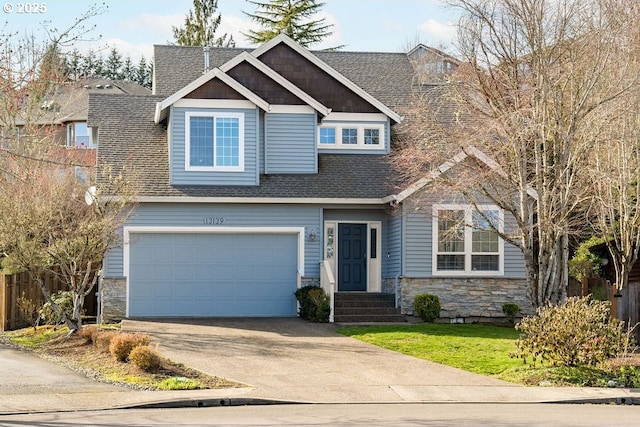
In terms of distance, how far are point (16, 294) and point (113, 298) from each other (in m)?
2.58

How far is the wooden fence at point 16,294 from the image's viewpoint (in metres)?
24.7

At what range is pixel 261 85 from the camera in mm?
27172

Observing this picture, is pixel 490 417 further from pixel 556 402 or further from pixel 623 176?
pixel 623 176

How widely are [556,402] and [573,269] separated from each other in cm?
1356

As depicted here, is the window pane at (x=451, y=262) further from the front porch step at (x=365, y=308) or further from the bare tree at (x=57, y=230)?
the bare tree at (x=57, y=230)

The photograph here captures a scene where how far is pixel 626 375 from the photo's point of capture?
57.3 ft

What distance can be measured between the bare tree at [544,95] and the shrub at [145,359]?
753 centimetres

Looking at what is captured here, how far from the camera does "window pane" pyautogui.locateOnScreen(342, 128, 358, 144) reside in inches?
1133

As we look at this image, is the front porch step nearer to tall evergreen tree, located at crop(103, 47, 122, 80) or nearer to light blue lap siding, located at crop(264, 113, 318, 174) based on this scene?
light blue lap siding, located at crop(264, 113, 318, 174)

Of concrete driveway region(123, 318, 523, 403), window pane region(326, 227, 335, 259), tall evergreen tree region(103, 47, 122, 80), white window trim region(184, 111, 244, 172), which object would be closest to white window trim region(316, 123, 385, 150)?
window pane region(326, 227, 335, 259)

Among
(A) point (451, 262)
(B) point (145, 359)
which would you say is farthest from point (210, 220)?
(B) point (145, 359)

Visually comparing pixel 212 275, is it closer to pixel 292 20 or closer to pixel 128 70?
pixel 292 20

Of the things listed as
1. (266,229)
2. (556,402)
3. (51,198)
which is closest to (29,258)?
(51,198)

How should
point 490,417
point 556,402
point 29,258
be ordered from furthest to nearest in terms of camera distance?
point 29,258 < point 556,402 < point 490,417
